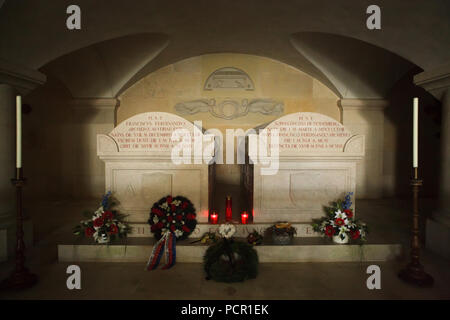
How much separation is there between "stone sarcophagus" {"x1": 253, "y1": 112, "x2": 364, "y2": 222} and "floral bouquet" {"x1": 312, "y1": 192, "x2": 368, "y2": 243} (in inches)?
12.5

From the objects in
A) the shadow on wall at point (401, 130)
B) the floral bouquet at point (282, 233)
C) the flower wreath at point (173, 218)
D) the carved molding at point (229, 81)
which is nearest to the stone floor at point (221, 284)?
the floral bouquet at point (282, 233)

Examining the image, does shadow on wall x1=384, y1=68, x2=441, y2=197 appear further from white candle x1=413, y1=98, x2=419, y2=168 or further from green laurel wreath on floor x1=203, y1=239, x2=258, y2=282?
green laurel wreath on floor x1=203, y1=239, x2=258, y2=282

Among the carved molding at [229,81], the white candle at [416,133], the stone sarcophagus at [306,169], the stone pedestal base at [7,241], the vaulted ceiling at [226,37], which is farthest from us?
the carved molding at [229,81]

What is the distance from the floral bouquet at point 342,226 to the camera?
3.56 meters

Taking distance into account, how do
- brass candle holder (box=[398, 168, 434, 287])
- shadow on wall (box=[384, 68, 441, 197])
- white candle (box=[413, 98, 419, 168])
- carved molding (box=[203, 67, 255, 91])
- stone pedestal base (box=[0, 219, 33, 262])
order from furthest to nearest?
shadow on wall (box=[384, 68, 441, 197]), carved molding (box=[203, 67, 255, 91]), stone pedestal base (box=[0, 219, 33, 262]), brass candle holder (box=[398, 168, 434, 287]), white candle (box=[413, 98, 419, 168])

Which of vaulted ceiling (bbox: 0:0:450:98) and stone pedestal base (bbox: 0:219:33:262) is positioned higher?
vaulted ceiling (bbox: 0:0:450:98)

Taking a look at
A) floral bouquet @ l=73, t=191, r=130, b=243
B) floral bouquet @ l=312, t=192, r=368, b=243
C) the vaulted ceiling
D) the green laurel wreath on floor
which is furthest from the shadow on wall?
floral bouquet @ l=73, t=191, r=130, b=243

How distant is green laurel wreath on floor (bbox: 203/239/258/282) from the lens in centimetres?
298

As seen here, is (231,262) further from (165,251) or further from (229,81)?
(229,81)

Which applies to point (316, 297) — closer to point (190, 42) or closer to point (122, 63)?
point (190, 42)

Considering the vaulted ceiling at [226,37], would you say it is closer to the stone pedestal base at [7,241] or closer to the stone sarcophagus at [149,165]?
the stone sarcophagus at [149,165]

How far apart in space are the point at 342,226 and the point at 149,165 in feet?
9.68

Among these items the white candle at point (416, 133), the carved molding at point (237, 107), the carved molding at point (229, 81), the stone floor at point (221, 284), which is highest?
the carved molding at point (229, 81)

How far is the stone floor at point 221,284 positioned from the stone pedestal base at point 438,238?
14 centimetres
